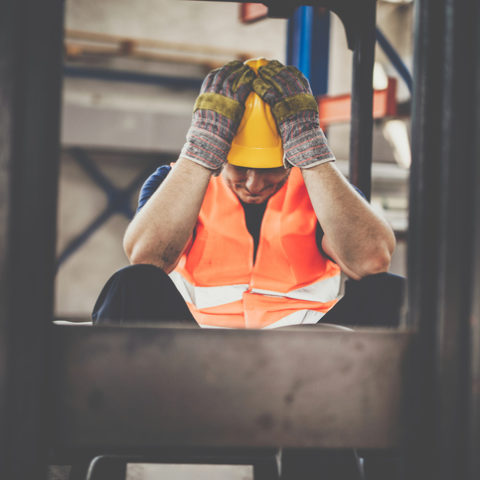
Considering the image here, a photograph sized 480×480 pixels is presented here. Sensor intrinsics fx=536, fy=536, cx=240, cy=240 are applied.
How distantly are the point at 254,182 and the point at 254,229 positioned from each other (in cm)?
21

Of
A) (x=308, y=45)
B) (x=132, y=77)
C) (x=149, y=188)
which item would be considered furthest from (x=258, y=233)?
(x=132, y=77)

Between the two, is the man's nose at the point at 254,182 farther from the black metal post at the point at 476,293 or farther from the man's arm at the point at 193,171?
the black metal post at the point at 476,293

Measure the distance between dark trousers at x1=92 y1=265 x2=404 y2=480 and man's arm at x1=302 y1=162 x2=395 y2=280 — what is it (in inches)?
2.9

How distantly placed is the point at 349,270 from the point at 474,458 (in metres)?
0.96

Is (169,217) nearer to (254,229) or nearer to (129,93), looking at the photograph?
(254,229)

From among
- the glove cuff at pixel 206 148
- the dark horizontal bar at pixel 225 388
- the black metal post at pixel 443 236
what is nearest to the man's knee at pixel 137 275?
the glove cuff at pixel 206 148

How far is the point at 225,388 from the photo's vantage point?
83 cm

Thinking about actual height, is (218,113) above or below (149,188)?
above

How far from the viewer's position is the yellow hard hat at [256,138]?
151 centimetres

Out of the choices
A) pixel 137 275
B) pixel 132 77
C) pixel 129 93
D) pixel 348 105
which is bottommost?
pixel 137 275

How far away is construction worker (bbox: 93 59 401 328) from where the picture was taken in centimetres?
146

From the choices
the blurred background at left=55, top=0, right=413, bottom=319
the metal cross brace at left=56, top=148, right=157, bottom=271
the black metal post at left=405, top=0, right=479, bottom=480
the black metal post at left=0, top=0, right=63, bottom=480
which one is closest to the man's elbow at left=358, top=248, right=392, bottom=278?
the black metal post at left=405, top=0, right=479, bottom=480

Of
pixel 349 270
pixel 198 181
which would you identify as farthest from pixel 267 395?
pixel 349 270

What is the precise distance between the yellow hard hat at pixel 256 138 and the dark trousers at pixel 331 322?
0.43 metres
